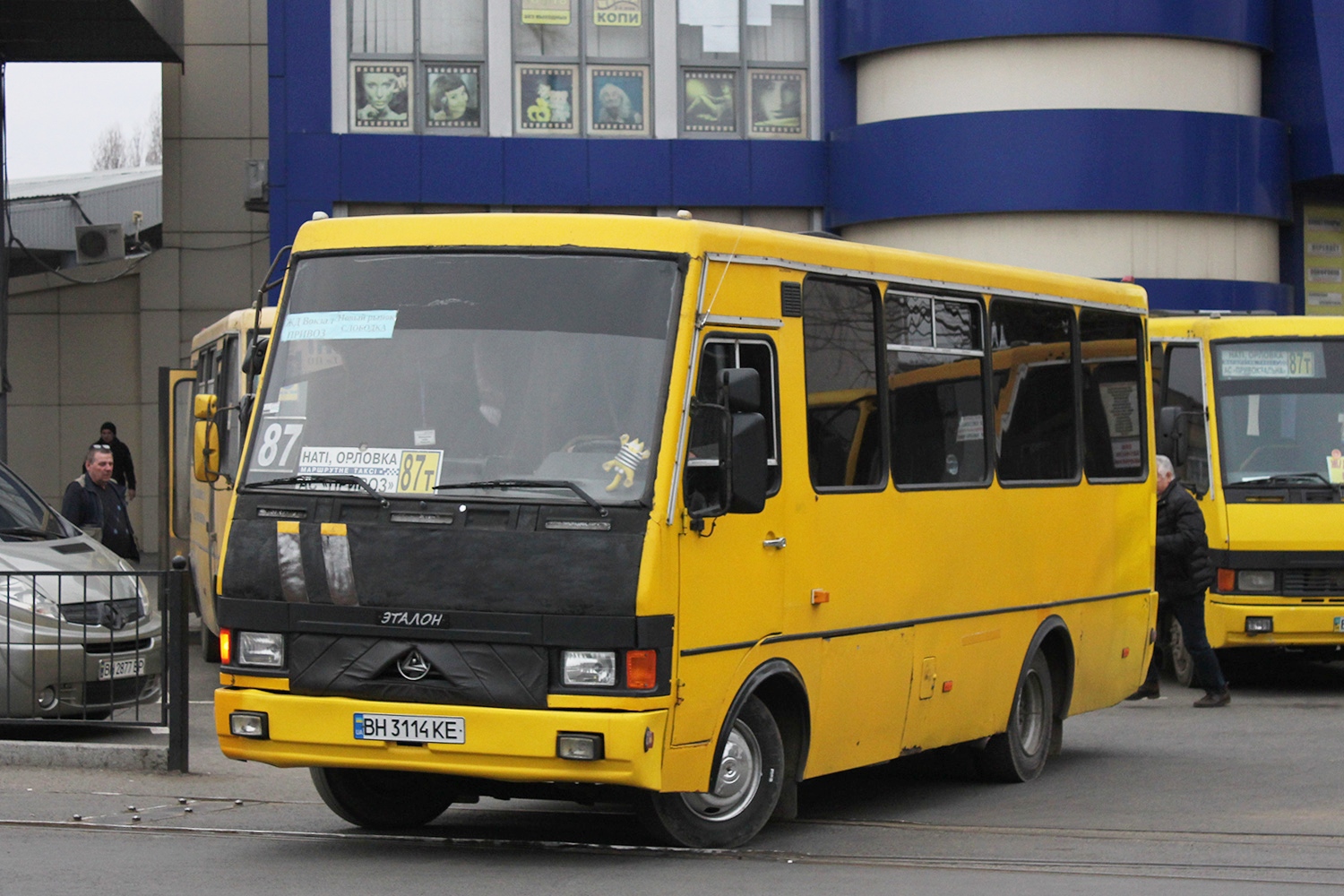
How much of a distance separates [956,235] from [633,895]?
18.7 meters

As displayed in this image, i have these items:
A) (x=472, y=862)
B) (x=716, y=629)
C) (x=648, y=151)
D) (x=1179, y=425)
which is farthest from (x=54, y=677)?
(x=648, y=151)

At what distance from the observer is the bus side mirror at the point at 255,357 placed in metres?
8.78

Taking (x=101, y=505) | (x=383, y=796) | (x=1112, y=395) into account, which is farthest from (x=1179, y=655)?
(x=383, y=796)

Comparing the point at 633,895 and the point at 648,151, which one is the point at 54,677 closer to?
the point at 633,895

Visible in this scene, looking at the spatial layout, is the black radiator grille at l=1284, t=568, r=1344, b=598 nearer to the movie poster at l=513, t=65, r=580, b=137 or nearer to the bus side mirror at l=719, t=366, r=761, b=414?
the bus side mirror at l=719, t=366, r=761, b=414

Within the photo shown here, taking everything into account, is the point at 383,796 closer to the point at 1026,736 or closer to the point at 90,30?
the point at 1026,736

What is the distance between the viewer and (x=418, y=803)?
910cm

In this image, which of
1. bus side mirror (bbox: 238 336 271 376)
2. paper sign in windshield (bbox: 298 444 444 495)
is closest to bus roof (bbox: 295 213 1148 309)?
bus side mirror (bbox: 238 336 271 376)

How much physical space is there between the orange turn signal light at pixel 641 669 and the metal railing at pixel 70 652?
14.0 ft

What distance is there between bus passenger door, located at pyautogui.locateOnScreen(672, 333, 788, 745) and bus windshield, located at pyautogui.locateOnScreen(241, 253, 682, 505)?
273 millimetres

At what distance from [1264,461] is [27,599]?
9.57 m

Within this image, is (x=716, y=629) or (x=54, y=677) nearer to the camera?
(x=716, y=629)

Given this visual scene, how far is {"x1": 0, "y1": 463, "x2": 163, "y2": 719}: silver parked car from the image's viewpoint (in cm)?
1123

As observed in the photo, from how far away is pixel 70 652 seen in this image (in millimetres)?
11352
